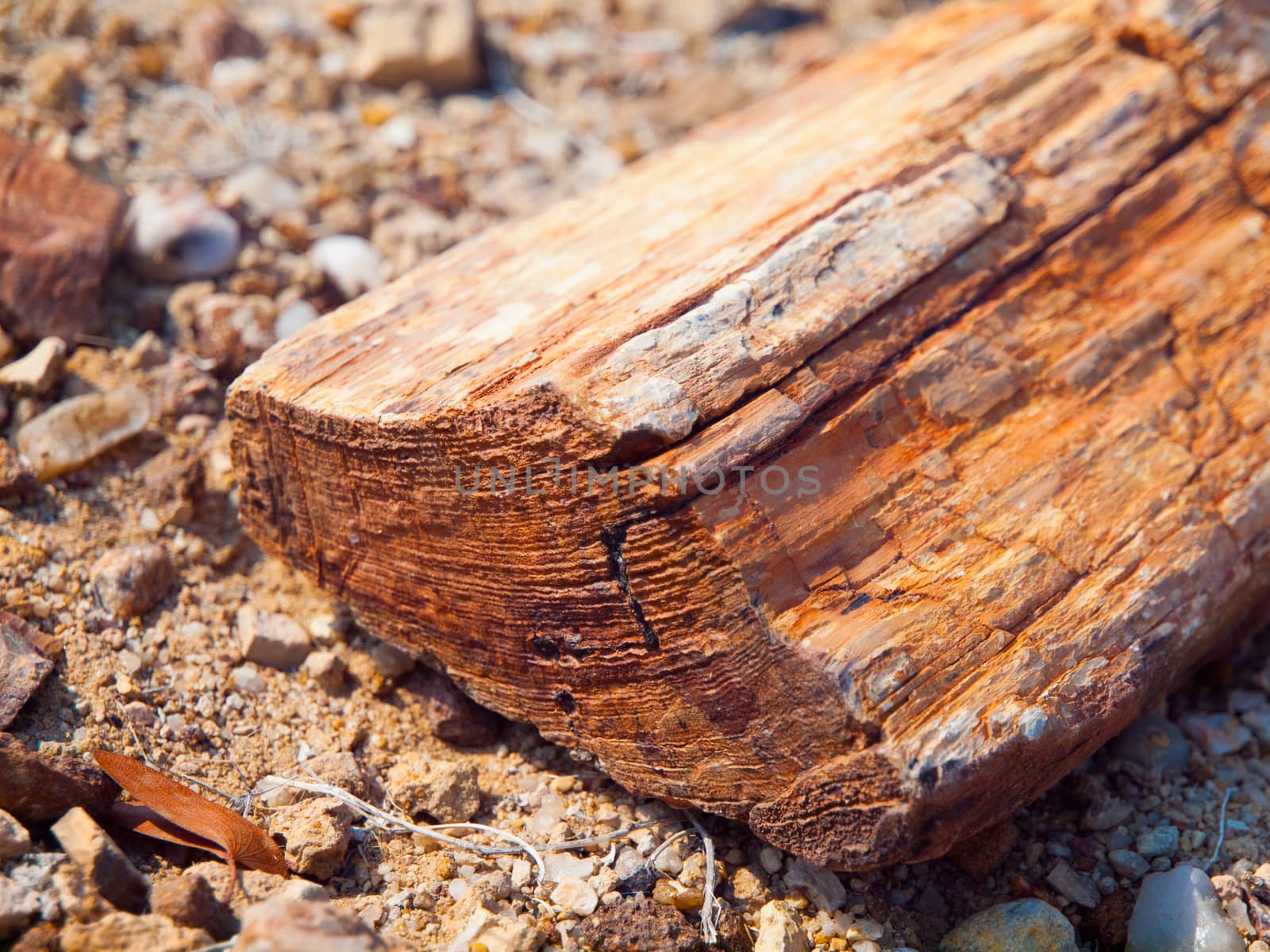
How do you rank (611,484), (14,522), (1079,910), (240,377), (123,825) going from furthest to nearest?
(14,522)
(240,377)
(1079,910)
(123,825)
(611,484)

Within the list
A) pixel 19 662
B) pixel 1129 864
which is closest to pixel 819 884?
pixel 1129 864

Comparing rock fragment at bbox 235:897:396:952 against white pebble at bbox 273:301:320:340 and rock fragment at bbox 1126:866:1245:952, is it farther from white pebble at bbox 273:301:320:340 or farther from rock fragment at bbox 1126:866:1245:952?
white pebble at bbox 273:301:320:340

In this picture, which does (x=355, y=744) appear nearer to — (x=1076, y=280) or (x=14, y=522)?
(x=14, y=522)

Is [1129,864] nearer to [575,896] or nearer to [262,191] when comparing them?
[575,896]

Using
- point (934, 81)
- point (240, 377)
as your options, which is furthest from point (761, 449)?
point (934, 81)

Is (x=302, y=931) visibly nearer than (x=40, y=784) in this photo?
Yes

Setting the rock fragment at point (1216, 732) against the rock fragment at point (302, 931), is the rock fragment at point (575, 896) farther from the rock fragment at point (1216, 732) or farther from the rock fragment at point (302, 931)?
the rock fragment at point (1216, 732)
